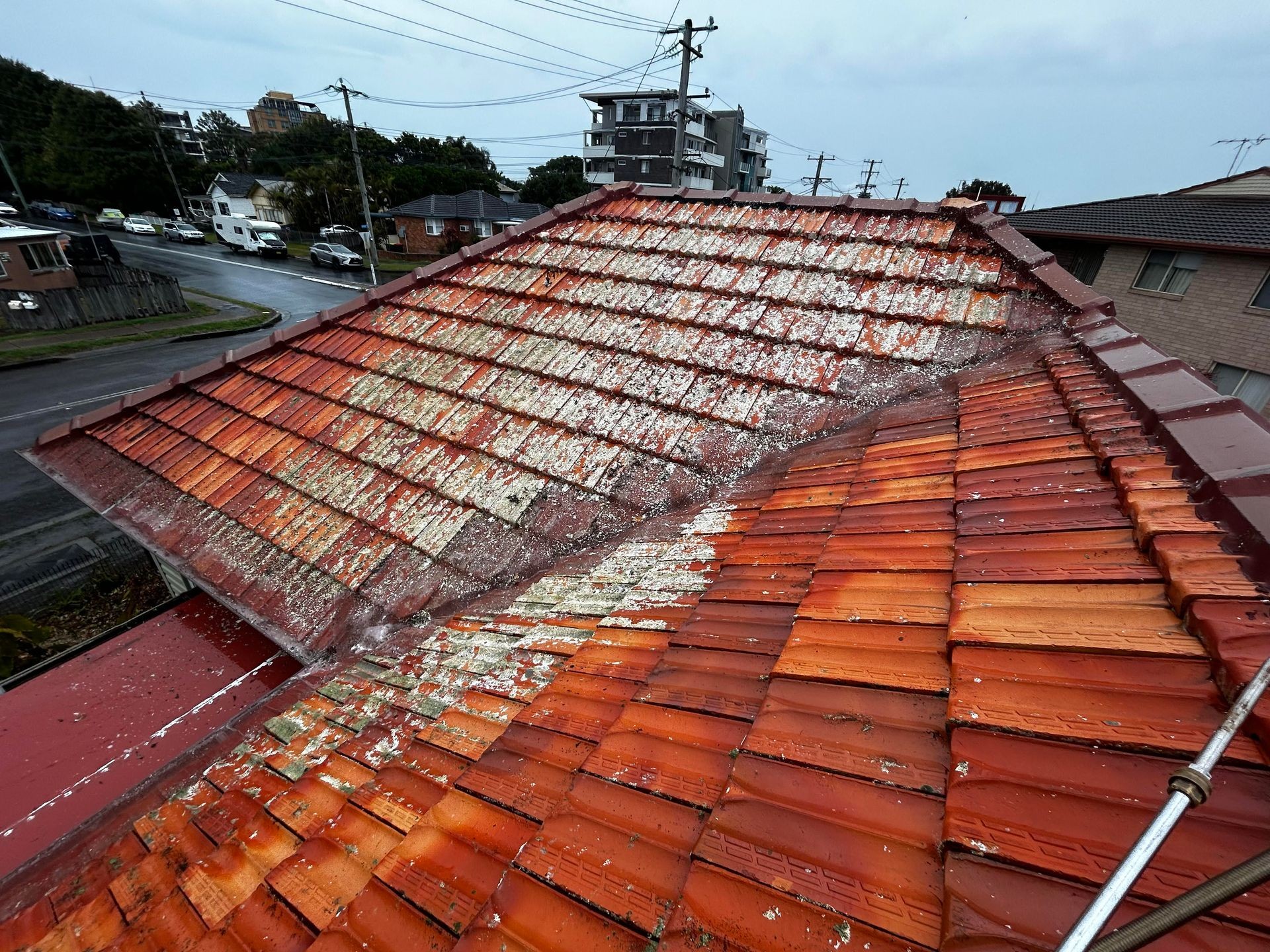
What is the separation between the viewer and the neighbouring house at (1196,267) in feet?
45.9

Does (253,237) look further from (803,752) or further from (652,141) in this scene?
(803,752)

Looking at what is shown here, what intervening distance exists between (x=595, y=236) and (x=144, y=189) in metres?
71.3

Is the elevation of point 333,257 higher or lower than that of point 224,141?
lower

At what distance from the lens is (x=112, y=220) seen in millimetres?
47875

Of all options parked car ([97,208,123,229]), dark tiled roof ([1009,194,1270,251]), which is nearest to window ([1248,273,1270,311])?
dark tiled roof ([1009,194,1270,251])

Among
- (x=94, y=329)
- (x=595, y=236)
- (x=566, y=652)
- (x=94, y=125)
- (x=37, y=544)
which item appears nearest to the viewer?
(x=566, y=652)

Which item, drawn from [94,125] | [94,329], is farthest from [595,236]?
[94,125]

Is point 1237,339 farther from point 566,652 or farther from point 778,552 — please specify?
point 566,652

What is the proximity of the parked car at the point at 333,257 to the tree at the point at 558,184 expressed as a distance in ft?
78.3

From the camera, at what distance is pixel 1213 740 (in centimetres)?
78

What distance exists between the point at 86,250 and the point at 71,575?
108 ft

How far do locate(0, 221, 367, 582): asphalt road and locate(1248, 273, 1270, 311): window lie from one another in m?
26.5

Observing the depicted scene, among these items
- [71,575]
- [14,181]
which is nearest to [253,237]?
[14,181]

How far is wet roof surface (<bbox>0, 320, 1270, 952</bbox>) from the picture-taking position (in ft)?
3.27
